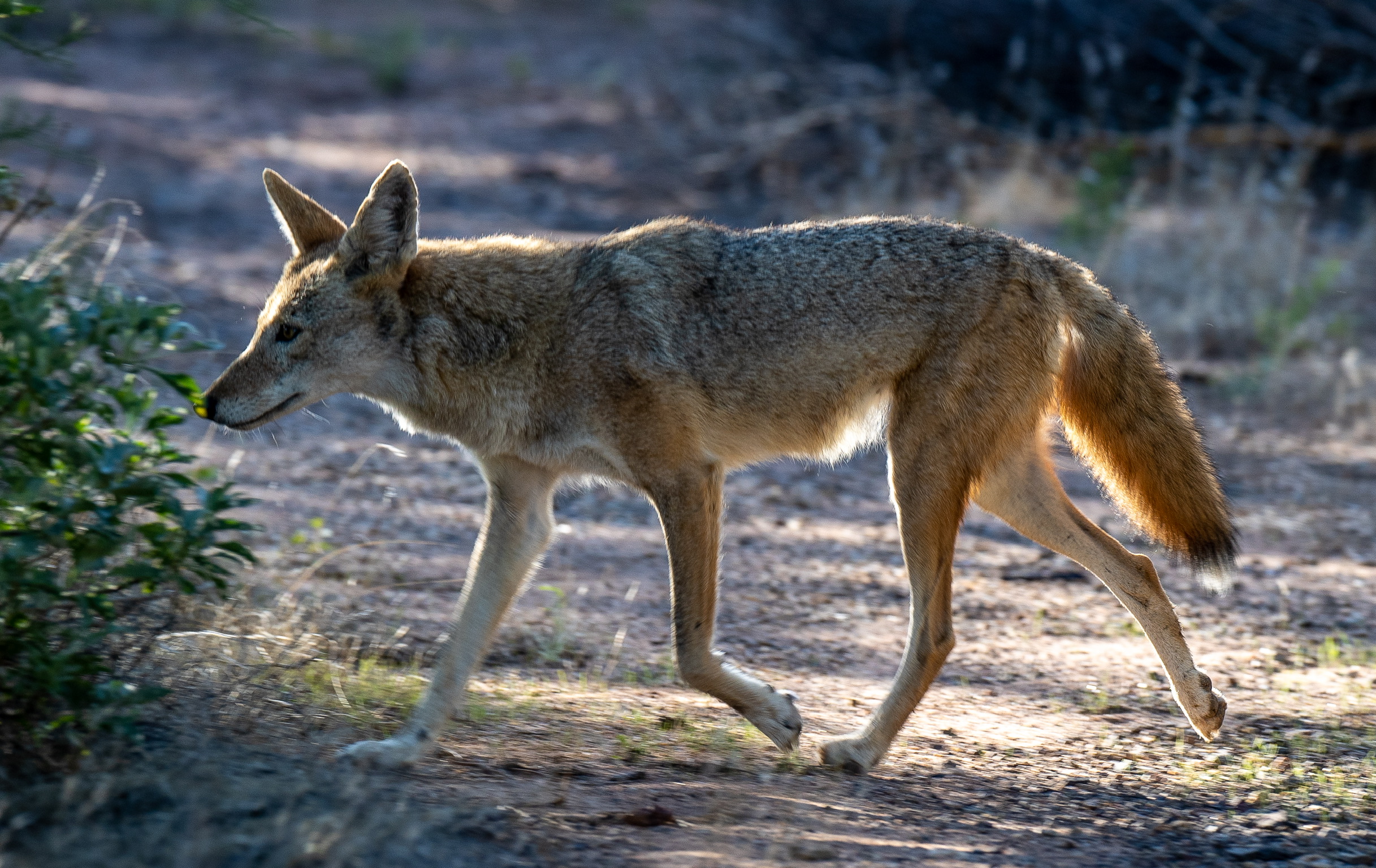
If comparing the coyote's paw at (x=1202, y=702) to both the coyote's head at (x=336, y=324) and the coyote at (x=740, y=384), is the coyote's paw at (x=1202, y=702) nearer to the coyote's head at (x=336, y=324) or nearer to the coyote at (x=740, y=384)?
the coyote at (x=740, y=384)

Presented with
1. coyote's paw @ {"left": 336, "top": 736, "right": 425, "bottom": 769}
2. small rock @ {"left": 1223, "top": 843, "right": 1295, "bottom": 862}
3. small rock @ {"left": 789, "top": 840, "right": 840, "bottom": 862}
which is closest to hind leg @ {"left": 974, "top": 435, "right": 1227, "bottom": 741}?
small rock @ {"left": 1223, "top": 843, "right": 1295, "bottom": 862}

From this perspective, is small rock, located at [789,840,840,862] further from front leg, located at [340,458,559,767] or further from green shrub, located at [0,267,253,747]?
green shrub, located at [0,267,253,747]

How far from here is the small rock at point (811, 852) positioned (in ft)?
11.5

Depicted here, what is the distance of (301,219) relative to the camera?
4703 mm

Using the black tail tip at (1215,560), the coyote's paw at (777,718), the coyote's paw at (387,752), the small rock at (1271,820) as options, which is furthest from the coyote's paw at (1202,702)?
the coyote's paw at (387,752)

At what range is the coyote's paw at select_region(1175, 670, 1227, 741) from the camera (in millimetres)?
4457

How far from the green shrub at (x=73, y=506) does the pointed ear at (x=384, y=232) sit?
93 centimetres

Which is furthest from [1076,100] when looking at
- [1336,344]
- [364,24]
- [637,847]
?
[364,24]

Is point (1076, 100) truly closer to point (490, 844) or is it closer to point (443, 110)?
point (443, 110)

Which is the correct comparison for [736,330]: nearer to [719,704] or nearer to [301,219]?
[719,704]

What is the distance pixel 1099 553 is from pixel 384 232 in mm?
2742

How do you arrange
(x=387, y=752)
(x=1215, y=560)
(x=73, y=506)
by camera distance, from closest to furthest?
(x=73, y=506)
(x=387, y=752)
(x=1215, y=560)

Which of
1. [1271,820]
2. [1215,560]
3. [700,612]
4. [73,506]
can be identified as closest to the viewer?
[73,506]

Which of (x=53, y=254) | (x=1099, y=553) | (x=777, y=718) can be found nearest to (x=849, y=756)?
(x=777, y=718)
